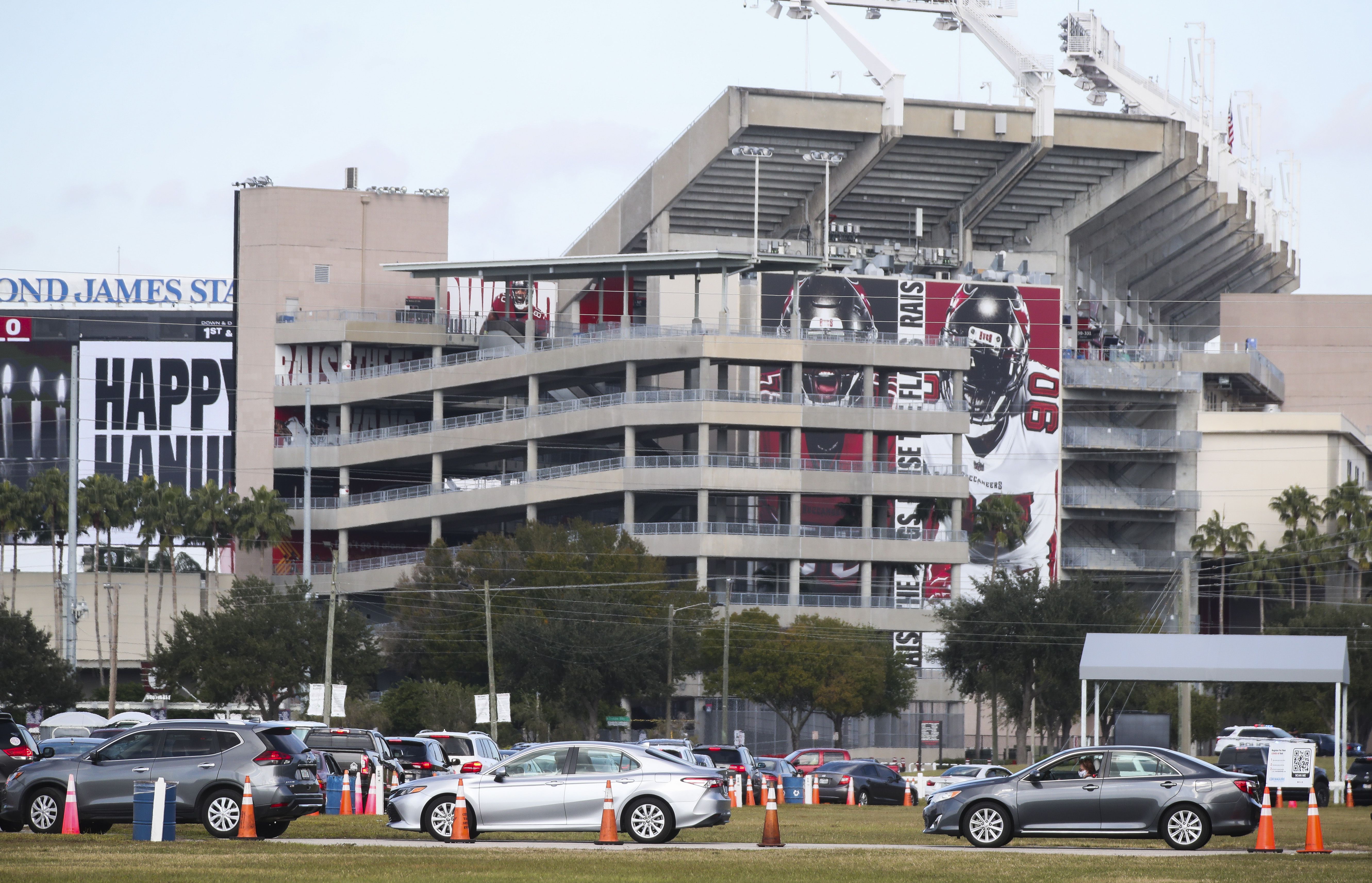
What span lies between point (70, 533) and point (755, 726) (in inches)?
1480

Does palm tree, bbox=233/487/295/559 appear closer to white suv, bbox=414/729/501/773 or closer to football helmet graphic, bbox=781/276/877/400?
football helmet graphic, bbox=781/276/877/400

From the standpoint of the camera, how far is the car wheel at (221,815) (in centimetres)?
2841

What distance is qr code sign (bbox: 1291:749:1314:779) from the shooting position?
32188mm

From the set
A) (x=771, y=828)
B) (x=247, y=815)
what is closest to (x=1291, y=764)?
(x=771, y=828)

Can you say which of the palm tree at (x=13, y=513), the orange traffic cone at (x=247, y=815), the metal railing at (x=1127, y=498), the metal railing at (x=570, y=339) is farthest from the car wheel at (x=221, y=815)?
the metal railing at (x=1127, y=498)

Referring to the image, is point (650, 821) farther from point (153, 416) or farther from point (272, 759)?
point (153, 416)

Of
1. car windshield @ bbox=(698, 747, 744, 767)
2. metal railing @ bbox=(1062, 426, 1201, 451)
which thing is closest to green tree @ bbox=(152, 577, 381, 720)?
car windshield @ bbox=(698, 747, 744, 767)

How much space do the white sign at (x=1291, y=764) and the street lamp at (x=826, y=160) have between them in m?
95.4

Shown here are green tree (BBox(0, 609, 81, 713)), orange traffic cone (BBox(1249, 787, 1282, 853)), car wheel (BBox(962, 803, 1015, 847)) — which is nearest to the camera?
orange traffic cone (BBox(1249, 787, 1282, 853))

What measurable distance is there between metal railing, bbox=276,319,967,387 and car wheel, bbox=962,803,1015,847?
7822 cm

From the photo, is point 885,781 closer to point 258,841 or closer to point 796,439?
point 258,841

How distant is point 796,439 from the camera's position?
10550 cm

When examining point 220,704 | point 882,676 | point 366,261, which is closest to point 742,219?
point 366,261

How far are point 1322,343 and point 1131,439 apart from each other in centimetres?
3090
